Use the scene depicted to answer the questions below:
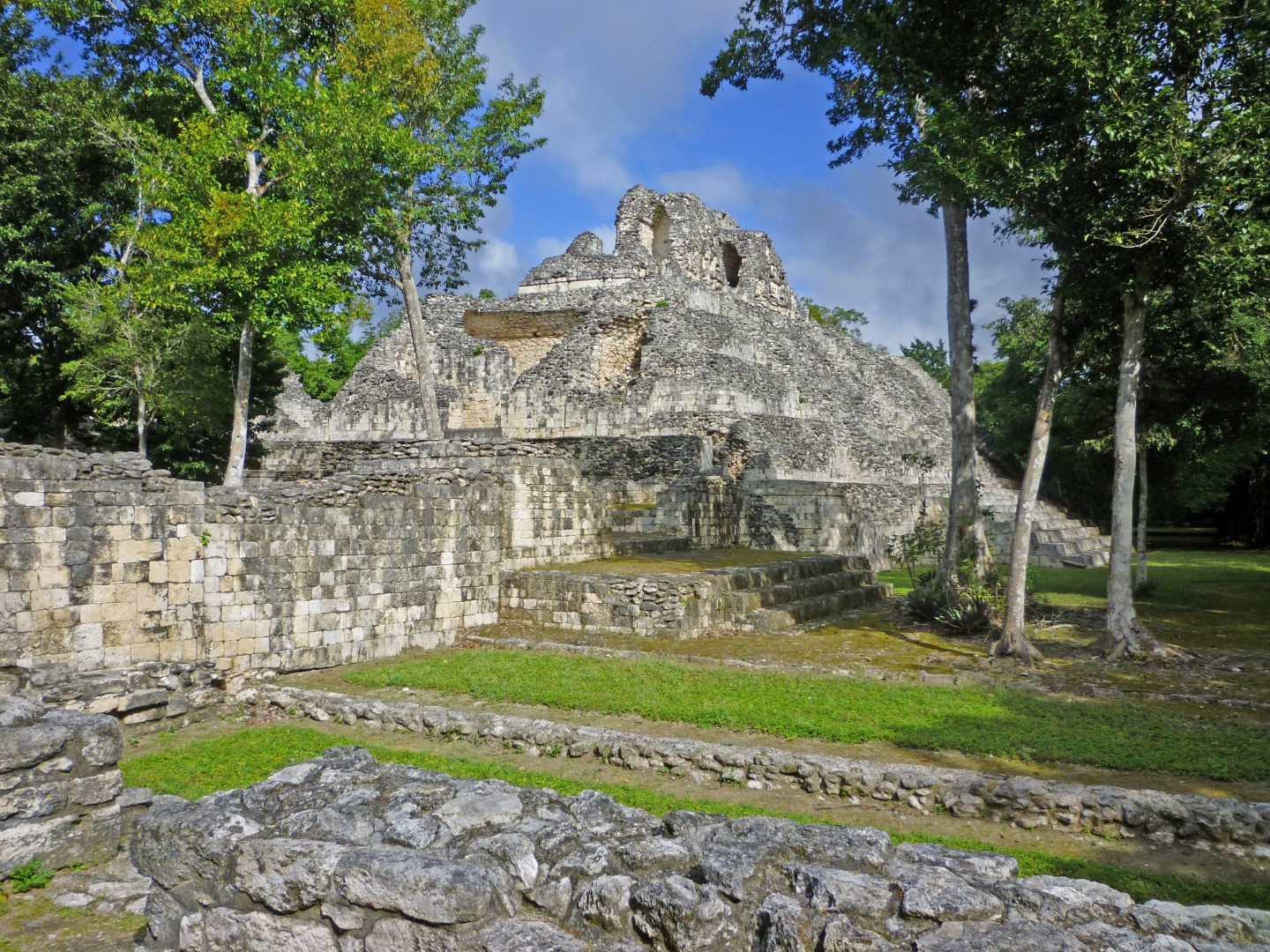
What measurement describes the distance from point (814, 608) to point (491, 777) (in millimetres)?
8001

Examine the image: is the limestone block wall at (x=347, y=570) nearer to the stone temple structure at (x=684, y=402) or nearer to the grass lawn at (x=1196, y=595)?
the stone temple structure at (x=684, y=402)

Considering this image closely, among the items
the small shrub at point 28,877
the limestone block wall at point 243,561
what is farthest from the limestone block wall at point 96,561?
the small shrub at point 28,877

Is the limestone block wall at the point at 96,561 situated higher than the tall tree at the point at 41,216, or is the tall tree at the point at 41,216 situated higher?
the tall tree at the point at 41,216

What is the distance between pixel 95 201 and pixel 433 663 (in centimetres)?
1668

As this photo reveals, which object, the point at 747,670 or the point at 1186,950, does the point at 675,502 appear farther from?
the point at 1186,950

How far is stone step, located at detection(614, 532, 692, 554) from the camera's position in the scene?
48.6 ft

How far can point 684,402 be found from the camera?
→ 21547mm

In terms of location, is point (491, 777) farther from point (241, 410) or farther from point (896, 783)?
point (241, 410)

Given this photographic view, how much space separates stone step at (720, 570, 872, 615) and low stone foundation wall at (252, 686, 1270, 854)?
503cm

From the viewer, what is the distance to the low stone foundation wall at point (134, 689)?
6586 mm

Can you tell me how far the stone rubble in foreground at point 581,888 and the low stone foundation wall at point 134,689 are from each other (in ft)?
14.2

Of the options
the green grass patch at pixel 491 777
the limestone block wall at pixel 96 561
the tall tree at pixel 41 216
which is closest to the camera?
the green grass patch at pixel 491 777

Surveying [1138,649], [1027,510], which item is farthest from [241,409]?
[1138,649]

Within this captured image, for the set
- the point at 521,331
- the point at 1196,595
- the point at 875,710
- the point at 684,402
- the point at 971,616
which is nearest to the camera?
the point at 875,710
